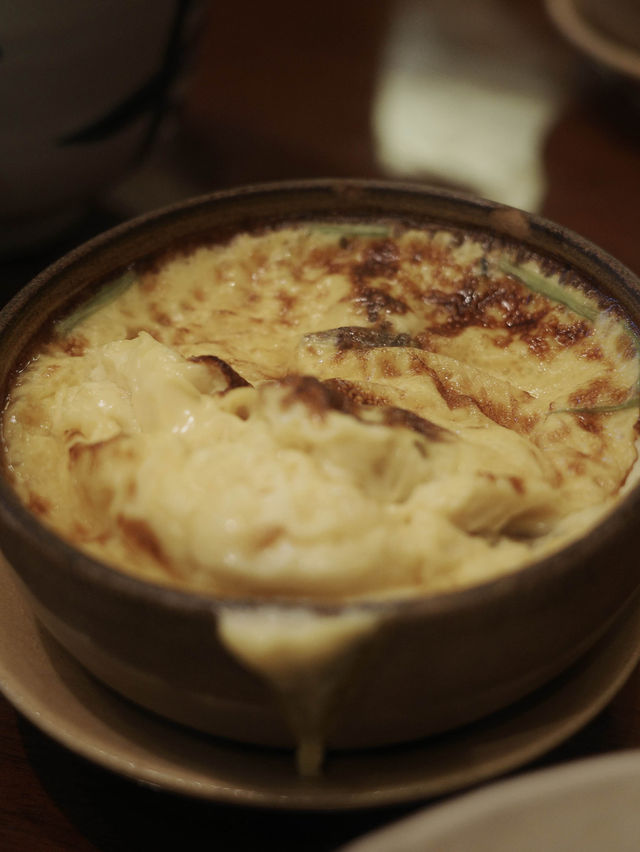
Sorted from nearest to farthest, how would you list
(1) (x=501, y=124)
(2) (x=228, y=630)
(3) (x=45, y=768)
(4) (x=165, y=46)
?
(2) (x=228, y=630) < (3) (x=45, y=768) < (4) (x=165, y=46) < (1) (x=501, y=124)

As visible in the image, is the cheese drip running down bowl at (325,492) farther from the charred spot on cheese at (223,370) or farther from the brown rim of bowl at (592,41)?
the brown rim of bowl at (592,41)

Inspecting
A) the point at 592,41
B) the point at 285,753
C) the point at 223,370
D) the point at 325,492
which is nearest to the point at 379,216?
the point at 223,370

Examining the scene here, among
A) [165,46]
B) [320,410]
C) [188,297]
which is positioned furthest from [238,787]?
[165,46]

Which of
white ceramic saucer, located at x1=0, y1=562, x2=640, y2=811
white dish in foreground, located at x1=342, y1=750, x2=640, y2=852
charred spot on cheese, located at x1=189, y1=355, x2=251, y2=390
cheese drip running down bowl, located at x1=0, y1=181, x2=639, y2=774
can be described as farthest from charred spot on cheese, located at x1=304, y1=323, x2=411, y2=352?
white dish in foreground, located at x1=342, y1=750, x2=640, y2=852

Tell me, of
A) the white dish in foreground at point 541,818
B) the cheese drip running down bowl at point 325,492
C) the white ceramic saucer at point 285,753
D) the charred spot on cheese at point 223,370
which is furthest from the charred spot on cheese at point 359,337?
the white dish in foreground at point 541,818

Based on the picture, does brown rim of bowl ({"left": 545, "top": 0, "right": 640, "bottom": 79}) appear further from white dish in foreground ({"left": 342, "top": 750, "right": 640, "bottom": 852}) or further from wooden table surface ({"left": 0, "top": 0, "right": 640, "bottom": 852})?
white dish in foreground ({"left": 342, "top": 750, "right": 640, "bottom": 852})

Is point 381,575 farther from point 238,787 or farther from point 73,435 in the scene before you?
point 73,435
